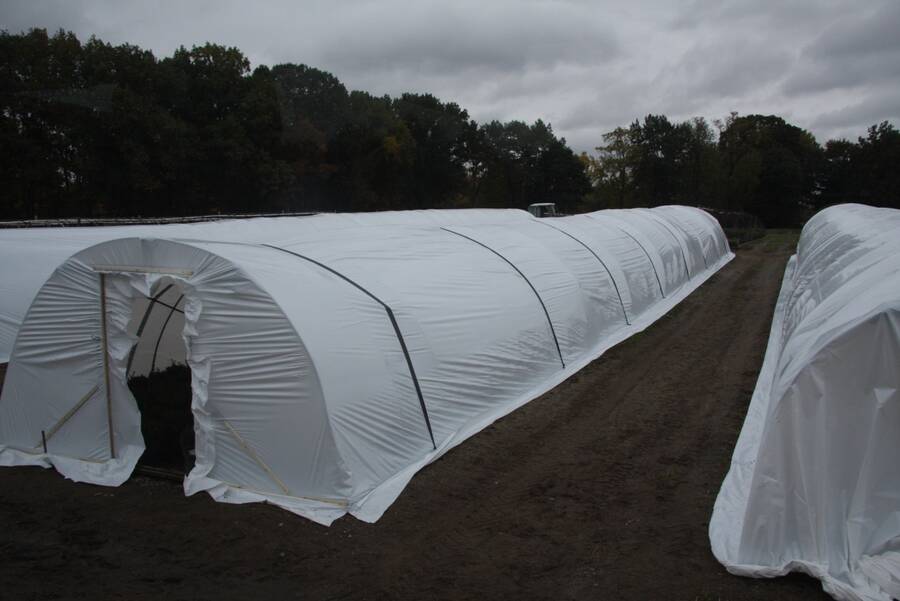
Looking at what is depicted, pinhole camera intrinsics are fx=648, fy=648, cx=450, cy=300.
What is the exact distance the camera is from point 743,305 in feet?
51.8

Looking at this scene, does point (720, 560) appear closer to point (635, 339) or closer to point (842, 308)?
point (842, 308)

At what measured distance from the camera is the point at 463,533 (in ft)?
17.8

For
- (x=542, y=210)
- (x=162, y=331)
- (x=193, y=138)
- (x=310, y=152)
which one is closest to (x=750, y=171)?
(x=542, y=210)

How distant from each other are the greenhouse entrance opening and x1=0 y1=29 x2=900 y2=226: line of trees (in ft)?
80.3

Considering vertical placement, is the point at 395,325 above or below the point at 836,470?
above

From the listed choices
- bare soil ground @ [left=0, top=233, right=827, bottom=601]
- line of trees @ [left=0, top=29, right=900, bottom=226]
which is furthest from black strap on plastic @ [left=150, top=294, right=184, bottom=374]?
line of trees @ [left=0, top=29, right=900, bottom=226]

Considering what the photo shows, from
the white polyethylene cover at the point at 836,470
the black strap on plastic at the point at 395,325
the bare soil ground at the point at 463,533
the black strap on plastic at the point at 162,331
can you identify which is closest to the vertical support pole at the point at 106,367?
the bare soil ground at the point at 463,533

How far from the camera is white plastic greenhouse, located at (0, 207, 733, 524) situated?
5.97 m

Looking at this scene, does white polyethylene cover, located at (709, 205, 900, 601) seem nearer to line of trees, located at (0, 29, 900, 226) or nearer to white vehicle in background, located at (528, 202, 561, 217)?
line of trees, located at (0, 29, 900, 226)

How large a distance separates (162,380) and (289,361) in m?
4.25

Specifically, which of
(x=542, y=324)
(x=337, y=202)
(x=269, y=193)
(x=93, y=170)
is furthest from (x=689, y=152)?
(x=542, y=324)

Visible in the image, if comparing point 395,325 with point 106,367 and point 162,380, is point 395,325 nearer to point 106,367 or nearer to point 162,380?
point 106,367

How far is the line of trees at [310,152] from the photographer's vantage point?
3053 cm

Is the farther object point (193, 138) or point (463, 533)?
point (193, 138)
